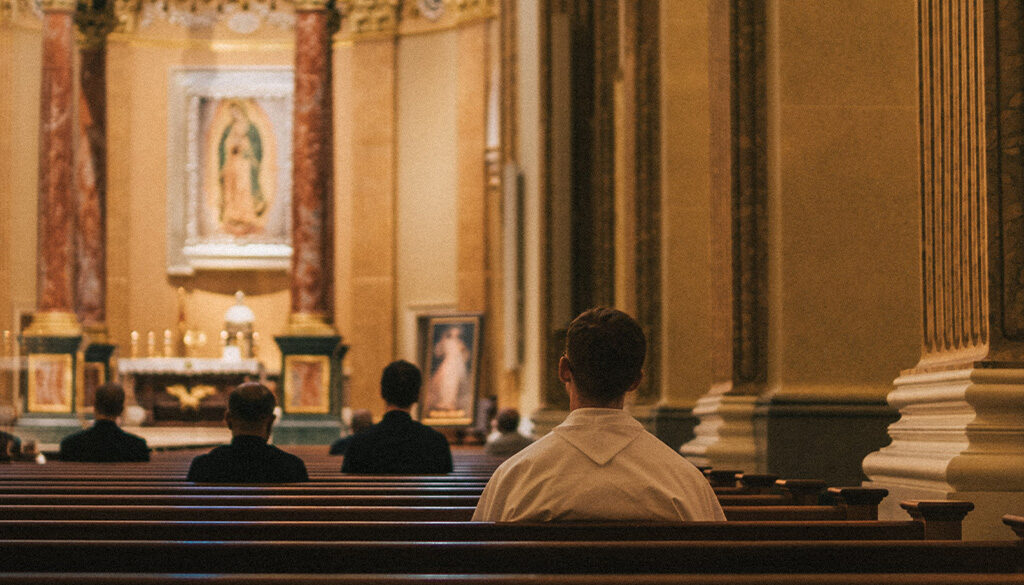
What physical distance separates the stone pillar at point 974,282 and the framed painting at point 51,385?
14174mm

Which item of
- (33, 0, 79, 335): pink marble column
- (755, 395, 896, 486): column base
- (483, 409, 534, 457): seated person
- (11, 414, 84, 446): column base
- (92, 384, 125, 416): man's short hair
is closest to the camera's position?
(755, 395, 896, 486): column base

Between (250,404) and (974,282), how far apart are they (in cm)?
252

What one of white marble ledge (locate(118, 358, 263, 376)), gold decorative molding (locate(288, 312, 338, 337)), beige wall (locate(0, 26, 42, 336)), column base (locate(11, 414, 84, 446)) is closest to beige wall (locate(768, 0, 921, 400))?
gold decorative molding (locate(288, 312, 338, 337))

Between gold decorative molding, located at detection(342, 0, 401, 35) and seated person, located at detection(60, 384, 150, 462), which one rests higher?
gold decorative molding, located at detection(342, 0, 401, 35)

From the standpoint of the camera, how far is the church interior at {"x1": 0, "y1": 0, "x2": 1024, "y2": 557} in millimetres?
4074

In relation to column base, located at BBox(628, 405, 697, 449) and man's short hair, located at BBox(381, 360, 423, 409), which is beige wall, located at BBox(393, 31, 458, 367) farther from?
man's short hair, located at BBox(381, 360, 423, 409)

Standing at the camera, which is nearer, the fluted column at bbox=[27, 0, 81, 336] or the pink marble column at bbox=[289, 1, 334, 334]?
the pink marble column at bbox=[289, 1, 334, 334]

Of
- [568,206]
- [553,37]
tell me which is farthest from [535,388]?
[553,37]

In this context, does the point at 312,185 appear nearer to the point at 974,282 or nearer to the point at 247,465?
the point at 247,465

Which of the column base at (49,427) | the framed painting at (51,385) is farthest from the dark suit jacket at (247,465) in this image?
the framed painting at (51,385)

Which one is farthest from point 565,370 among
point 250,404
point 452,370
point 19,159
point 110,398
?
point 19,159

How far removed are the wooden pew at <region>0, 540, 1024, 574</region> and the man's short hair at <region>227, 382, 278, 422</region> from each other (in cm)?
241

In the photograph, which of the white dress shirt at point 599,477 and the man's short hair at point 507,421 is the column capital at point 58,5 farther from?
the white dress shirt at point 599,477

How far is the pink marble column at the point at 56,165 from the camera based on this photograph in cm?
1752
